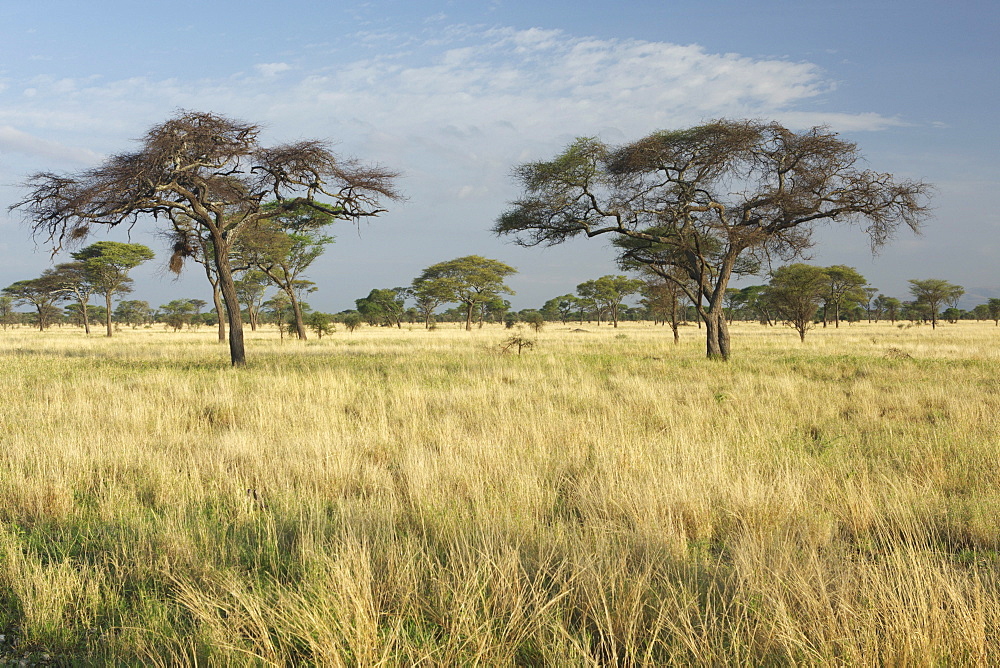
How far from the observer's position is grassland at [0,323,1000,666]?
2119 mm

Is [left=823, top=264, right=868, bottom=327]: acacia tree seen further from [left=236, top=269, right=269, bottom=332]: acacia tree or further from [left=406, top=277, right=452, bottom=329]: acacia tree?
[left=236, top=269, right=269, bottom=332]: acacia tree

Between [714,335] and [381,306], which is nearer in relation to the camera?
[714,335]

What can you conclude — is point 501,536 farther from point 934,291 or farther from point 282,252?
point 934,291

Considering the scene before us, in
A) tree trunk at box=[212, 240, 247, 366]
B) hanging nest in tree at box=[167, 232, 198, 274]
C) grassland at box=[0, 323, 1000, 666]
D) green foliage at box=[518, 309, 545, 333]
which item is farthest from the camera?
green foliage at box=[518, 309, 545, 333]

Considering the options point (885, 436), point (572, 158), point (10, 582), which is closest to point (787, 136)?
point (572, 158)

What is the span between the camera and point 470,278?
61.3 meters

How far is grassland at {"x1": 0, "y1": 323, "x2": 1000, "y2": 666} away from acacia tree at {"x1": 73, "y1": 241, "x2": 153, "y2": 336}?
4533 cm

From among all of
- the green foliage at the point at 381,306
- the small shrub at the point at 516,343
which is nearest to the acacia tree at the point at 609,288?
the green foliage at the point at 381,306

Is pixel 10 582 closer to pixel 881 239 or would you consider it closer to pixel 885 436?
pixel 885 436

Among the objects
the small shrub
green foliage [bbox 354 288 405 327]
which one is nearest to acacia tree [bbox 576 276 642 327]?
green foliage [bbox 354 288 405 327]

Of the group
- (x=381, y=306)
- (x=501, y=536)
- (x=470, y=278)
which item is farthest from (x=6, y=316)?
(x=501, y=536)

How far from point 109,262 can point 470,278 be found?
33.5m

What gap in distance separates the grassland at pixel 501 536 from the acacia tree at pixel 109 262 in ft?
149

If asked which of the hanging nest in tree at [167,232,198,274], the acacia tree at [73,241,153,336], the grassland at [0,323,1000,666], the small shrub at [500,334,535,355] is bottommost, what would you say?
the grassland at [0,323,1000,666]
